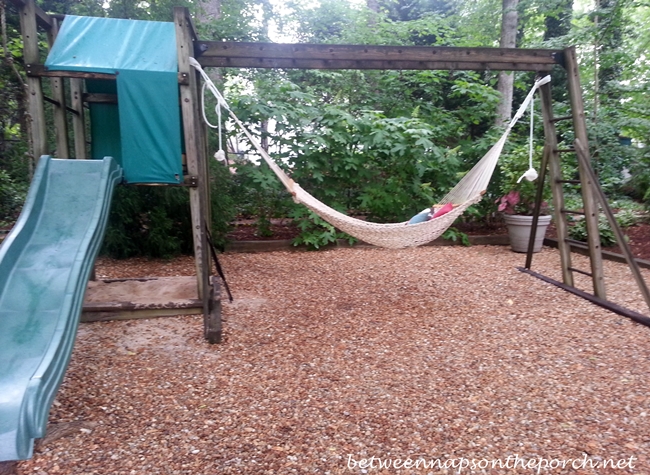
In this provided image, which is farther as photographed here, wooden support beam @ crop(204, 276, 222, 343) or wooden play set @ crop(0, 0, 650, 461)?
wooden support beam @ crop(204, 276, 222, 343)

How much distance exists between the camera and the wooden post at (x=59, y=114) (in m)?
3.35

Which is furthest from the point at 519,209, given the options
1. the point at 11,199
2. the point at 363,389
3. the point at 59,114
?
the point at 11,199

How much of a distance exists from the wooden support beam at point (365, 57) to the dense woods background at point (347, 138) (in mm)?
1961

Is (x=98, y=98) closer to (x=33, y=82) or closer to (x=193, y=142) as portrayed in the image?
(x=33, y=82)

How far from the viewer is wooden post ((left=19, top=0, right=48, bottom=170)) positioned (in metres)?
2.81

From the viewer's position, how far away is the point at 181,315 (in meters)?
3.23

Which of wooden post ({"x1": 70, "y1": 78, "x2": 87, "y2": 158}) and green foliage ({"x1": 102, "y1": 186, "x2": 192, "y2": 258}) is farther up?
wooden post ({"x1": 70, "y1": 78, "x2": 87, "y2": 158})

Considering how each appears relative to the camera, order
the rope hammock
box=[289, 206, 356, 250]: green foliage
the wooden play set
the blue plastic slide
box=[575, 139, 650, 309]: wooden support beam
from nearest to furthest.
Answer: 1. the blue plastic slide
2. the wooden play set
3. box=[575, 139, 650, 309]: wooden support beam
4. the rope hammock
5. box=[289, 206, 356, 250]: green foliage

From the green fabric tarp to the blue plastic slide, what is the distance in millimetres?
247

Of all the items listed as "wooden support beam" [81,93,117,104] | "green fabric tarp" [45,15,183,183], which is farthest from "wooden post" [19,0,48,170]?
"wooden support beam" [81,93,117,104]

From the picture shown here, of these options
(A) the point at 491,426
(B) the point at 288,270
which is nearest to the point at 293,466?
(A) the point at 491,426

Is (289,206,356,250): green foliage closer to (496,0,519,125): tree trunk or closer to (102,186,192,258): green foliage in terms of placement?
(102,186,192,258): green foliage

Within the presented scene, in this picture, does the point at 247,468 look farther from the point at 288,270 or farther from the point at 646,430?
the point at 288,270

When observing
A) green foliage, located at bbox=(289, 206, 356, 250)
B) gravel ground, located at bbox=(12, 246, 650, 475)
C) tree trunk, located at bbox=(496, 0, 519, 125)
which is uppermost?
tree trunk, located at bbox=(496, 0, 519, 125)
